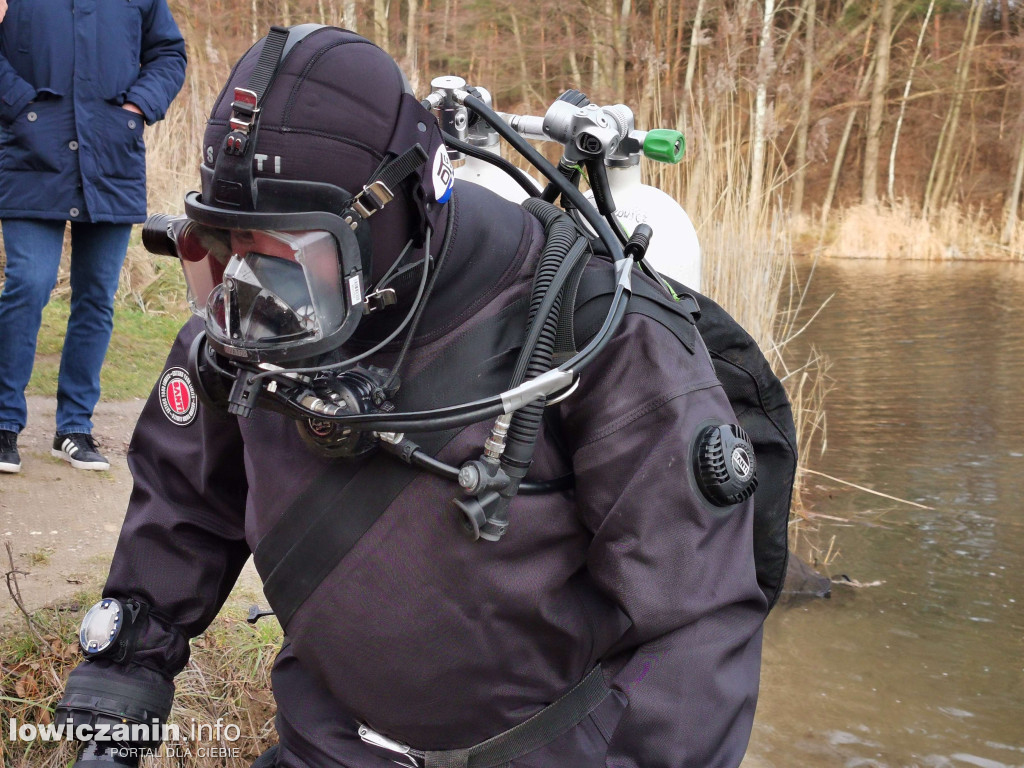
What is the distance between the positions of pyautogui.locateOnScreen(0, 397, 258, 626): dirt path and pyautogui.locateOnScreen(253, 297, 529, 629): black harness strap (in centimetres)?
145

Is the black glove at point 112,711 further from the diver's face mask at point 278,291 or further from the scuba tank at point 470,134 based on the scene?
the scuba tank at point 470,134

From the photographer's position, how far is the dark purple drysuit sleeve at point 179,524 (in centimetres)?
180

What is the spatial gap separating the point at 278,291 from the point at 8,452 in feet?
9.00

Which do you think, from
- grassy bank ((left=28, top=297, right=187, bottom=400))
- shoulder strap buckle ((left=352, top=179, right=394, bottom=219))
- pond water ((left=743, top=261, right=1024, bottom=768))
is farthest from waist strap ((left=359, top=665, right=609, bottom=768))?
grassy bank ((left=28, top=297, right=187, bottom=400))

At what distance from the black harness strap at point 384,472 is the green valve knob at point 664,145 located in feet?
1.74

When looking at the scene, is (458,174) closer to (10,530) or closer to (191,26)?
(10,530)

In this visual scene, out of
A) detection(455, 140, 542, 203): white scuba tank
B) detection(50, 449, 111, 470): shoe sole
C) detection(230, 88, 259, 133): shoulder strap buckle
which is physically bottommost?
detection(50, 449, 111, 470): shoe sole

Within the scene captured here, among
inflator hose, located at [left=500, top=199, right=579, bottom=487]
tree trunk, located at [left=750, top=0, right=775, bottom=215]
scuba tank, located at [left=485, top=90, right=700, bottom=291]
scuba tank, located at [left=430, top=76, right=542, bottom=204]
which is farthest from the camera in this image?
tree trunk, located at [left=750, top=0, right=775, bottom=215]

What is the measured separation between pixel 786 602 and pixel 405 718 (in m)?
3.32

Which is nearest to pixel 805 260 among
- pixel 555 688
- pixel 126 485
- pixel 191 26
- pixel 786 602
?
pixel 191 26

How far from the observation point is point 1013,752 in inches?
139

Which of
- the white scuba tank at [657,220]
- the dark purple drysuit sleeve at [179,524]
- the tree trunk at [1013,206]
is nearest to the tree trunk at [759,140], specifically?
the white scuba tank at [657,220]

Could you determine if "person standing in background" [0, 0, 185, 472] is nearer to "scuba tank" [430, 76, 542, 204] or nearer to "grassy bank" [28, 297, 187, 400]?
"grassy bank" [28, 297, 187, 400]

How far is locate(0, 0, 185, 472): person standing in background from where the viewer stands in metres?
3.66
